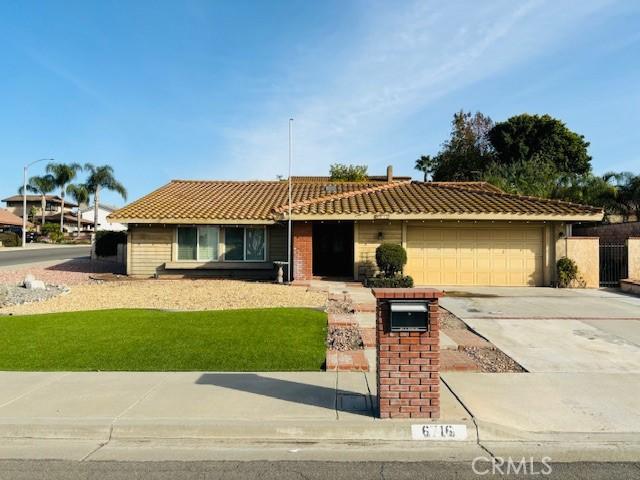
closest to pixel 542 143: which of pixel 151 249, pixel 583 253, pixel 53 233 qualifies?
pixel 583 253

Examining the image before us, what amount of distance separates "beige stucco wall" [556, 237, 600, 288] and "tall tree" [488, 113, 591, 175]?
104 feet

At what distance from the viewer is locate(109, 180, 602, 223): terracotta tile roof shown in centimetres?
1662

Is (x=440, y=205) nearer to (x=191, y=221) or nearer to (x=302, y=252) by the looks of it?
(x=302, y=252)

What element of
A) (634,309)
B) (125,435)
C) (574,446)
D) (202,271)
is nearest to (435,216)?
(634,309)

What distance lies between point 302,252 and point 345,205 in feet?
8.37

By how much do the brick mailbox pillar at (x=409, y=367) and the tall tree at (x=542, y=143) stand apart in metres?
46.0

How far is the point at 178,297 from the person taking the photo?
13328 millimetres

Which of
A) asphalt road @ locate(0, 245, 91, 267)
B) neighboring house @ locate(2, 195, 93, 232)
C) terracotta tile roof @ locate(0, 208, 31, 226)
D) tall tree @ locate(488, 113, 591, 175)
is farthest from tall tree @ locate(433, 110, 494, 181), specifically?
neighboring house @ locate(2, 195, 93, 232)

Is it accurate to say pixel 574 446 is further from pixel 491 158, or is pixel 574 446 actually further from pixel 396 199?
pixel 491 158

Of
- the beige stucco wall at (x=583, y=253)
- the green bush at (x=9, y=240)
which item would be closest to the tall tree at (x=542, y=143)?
the beige stucco wall at (x=583, y=253)

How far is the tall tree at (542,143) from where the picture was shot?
46.7 m

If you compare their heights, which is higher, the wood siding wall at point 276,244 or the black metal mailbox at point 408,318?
the wood siding wall at point 276,244

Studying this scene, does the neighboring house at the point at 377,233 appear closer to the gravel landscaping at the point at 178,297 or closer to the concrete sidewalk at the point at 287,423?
the gravel landscaping at the point at 178,297

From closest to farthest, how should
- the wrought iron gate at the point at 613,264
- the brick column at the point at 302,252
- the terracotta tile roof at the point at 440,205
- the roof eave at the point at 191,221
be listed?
the terracotta tile roof at the point at 440,205 → the brick column at the point at 302,252 → the wrought iron gate at the point at 613,264 → the roof eave at the point at 191,221
